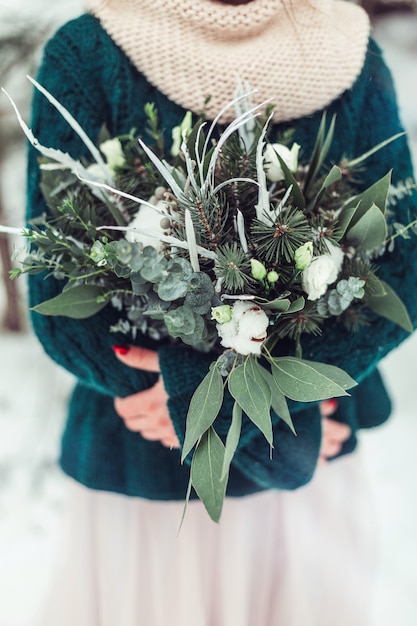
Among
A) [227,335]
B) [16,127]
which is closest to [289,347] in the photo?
[227,335]

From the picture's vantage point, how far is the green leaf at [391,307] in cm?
68

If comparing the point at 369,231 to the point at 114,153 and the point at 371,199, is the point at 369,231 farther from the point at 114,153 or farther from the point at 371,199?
the point at 114,153

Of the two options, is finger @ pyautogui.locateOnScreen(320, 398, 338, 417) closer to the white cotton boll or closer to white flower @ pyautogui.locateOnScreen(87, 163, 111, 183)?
the white cotton boll

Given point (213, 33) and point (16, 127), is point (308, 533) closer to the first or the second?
point (213, 33)

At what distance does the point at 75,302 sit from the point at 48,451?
106 cm

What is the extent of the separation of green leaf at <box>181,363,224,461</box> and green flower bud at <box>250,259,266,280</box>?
0.34ft

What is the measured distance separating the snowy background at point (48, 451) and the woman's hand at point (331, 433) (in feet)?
2.00

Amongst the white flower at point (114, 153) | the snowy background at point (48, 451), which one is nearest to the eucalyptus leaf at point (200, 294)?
the white flower at point (114, 153)

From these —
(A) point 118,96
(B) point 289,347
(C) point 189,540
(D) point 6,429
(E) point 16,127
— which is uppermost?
(A) point 118,96

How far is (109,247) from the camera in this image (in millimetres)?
503

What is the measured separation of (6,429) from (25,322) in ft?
1.12

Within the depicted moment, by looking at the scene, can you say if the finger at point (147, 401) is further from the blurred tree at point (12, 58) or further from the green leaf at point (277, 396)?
the blurred tree at point (12, 58)

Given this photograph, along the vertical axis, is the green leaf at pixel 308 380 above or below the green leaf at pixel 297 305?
below

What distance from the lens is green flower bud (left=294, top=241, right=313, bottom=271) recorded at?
0.52 m
